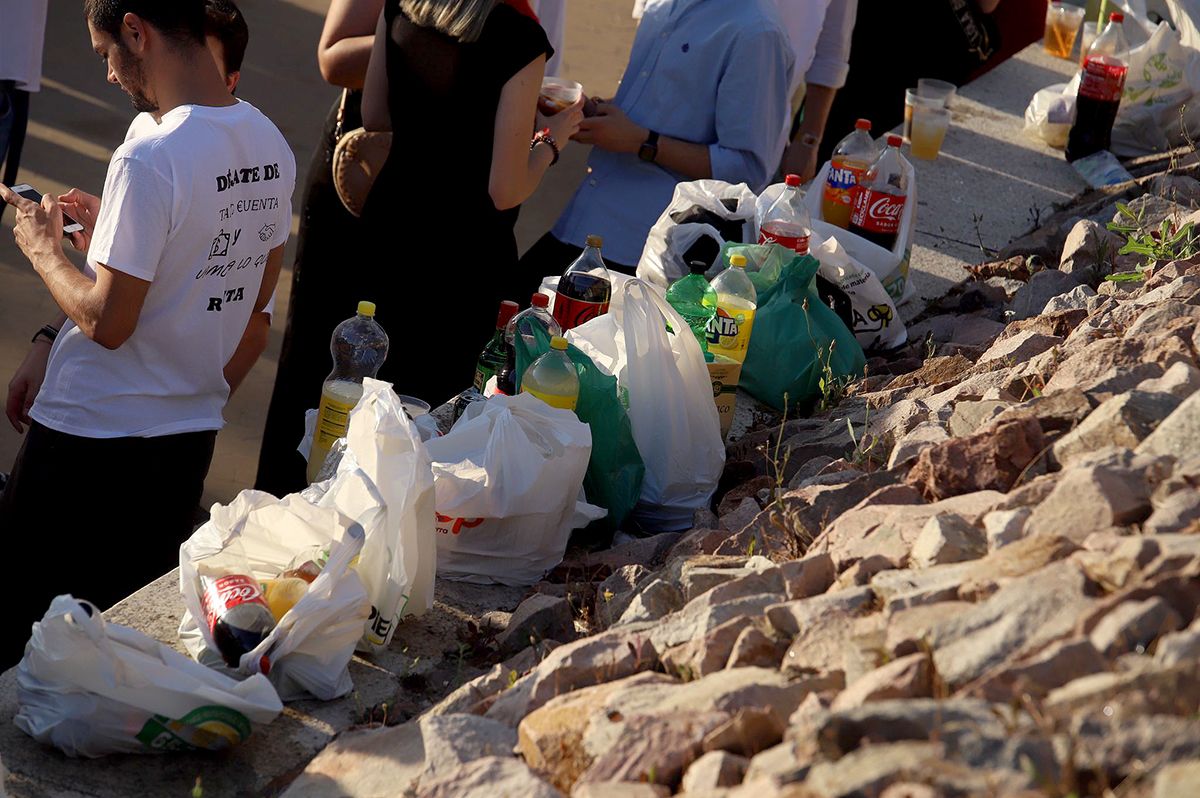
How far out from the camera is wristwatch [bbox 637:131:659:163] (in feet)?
14.6

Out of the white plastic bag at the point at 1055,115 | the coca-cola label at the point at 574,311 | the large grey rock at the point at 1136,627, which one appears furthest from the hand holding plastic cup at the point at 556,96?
the white plastic bag at the point at 1055,115

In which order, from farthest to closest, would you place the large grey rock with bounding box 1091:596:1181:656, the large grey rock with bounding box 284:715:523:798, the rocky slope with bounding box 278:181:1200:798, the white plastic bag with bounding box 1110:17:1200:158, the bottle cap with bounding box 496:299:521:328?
the white plastic bag with bounding box 1110:17:1200:158
the bottle cap with bounding box 496:299:521:328
the large grey rock with bounding box 284:715:523:798
the large grey rock with bounding box 1091:596:1181:656
the rocky slope with bounding box 278:181:1200:798

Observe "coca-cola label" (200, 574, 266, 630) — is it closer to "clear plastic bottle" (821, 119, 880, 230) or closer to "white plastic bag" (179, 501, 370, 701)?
"white plastic bag" (179, 501, 370, 701)

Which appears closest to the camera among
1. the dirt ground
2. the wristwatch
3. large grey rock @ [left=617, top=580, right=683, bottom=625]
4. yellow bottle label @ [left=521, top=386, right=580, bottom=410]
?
large grey rock @ [left=617, top=580, right=683, bottom=625]

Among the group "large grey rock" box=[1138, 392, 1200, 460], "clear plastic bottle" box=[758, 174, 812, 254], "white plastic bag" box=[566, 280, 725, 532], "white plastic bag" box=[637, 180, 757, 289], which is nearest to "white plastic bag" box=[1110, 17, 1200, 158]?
"clear plastic bottle" box=[758, 174, 812, 254]

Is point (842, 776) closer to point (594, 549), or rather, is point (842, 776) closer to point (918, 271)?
point (594, 549)

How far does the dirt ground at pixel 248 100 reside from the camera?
560 cm

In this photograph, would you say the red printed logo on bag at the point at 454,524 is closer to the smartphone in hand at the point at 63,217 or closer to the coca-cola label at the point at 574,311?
the coca-cola label at the point at 574,311

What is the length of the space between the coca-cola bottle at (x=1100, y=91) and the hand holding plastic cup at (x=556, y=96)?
2835 mm

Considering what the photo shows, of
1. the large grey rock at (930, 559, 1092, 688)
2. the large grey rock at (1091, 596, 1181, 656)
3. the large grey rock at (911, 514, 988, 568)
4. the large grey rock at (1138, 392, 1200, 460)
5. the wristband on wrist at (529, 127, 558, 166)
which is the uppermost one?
the large grey rock at (1138, 392, 1200, 460)

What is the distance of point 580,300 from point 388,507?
1184 mm

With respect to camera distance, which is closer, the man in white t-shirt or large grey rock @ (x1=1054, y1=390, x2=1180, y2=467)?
large grey rock @ (x1=1054, y1=390, x2=1180, y2=467)

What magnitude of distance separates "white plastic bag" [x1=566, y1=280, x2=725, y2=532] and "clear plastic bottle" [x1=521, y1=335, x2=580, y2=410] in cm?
24

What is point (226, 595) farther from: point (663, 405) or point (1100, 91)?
point (1100, 91)
